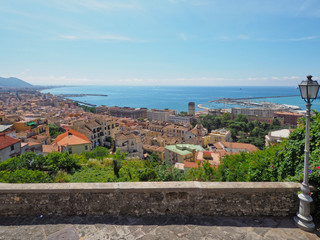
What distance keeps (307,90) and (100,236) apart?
3737mm

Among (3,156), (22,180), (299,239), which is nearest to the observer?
(299,239)

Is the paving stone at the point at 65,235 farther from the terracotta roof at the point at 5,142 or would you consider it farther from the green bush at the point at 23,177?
the terracotta roof at the point at 5,142

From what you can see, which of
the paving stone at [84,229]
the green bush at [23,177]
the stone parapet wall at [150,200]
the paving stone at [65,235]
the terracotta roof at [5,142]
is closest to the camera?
the paving stone at [65,235]

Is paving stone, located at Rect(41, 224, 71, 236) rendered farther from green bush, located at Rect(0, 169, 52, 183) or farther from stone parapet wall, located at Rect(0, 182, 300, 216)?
green bush, located at Rect(0, 169, 52, 183)

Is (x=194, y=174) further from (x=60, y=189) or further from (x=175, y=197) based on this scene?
(x=60, y=189)

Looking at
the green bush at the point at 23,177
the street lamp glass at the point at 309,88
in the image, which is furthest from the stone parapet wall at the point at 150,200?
the green bush at the point at 23,177

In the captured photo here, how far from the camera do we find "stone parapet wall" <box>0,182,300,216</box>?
356cm

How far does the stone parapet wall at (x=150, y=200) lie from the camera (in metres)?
3.56

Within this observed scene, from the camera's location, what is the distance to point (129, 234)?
3209 millimetres

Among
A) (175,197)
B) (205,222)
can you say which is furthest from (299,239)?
(175,197)

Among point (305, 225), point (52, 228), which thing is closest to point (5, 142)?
point (52, 228)

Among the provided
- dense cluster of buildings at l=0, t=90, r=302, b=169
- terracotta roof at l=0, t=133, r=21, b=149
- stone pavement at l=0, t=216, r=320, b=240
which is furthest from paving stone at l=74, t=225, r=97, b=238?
terracotta roof at l=0, t=133, r=21, b=149

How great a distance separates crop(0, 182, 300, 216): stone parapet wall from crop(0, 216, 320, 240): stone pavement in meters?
0.11

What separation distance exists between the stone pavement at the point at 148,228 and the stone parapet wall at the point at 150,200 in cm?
11
